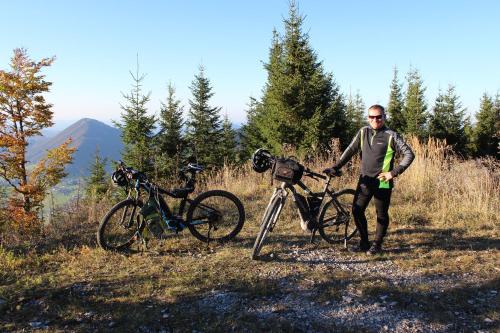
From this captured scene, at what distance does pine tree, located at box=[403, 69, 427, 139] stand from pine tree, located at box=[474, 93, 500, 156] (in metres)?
5.15

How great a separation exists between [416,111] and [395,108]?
2.70 meters

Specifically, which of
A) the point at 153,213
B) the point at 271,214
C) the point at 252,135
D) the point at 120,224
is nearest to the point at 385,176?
the point at 271,214

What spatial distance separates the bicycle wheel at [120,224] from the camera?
17.8 feet

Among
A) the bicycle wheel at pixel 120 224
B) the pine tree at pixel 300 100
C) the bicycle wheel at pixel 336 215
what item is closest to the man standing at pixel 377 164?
the bicycle wheel at pixel 336 215

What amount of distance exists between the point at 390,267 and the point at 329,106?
13.2 meters

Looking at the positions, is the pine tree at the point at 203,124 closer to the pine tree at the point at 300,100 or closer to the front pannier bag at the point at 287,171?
the pine tree at the point at 300,100

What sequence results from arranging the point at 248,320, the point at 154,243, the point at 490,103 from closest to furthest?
the point at 248,320 < the point at 154,243 < the point at 490,103

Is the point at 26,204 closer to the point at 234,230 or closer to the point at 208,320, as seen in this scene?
the point at 234,230

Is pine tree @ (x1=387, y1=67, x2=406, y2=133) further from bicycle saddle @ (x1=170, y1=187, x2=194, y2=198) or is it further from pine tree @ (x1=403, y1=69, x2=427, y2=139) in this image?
bicycle saddle @ (x1=170, y1=187, x2=194, y2=198)

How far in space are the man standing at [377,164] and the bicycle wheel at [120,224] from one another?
2.87m

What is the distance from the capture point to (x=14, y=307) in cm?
406

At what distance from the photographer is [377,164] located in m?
5.05

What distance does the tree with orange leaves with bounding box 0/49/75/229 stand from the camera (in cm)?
2019

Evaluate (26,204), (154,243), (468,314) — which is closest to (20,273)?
(154,243)
